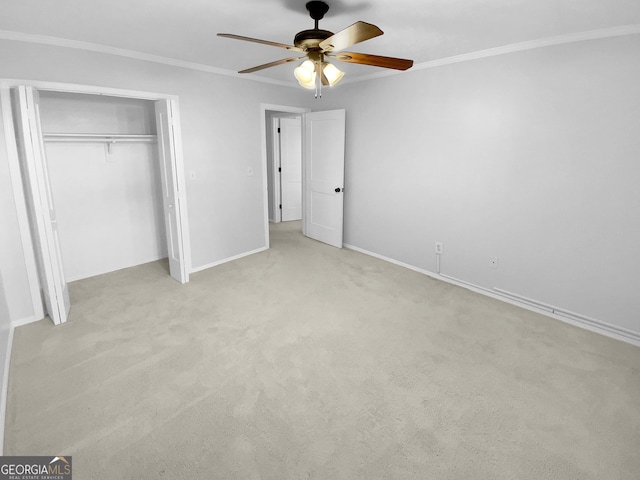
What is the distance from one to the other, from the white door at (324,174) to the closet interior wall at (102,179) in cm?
214

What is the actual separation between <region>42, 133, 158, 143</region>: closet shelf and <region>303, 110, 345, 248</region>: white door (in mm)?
2158

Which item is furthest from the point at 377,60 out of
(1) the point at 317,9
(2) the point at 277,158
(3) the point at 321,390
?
(2) the point at 277,158

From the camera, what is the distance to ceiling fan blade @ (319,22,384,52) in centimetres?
159

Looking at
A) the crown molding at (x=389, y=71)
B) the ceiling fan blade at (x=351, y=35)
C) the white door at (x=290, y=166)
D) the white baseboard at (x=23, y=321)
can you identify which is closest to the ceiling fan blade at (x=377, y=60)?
the ceiling fan blade at (x=351, y=35)

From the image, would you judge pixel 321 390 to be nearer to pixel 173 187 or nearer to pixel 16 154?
pixel 173 187

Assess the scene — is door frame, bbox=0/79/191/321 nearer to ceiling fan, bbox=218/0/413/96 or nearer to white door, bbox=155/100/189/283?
white door, bbox=155/100/189/283

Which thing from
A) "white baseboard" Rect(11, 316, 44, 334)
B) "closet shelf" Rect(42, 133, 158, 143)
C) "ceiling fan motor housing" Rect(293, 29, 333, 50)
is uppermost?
"ceiling fan motor housing" Rect(293, 29, 333, 50)

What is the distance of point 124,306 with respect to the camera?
335 cm

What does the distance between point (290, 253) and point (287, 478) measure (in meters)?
3.41

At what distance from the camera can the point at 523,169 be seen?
3172 mm

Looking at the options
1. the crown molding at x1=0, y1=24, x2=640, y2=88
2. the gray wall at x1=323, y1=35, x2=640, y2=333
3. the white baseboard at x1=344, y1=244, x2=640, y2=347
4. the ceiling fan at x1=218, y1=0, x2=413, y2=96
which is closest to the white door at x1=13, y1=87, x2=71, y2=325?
the crown molding at x1=0, y1=24, x2=640, y2=88

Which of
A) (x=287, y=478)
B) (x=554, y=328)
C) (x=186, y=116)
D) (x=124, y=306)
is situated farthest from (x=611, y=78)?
(x=124, y=306)

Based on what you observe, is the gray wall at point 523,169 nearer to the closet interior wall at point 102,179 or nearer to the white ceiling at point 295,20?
the white ceiling at point 295,20

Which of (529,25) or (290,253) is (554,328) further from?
(290,253)
